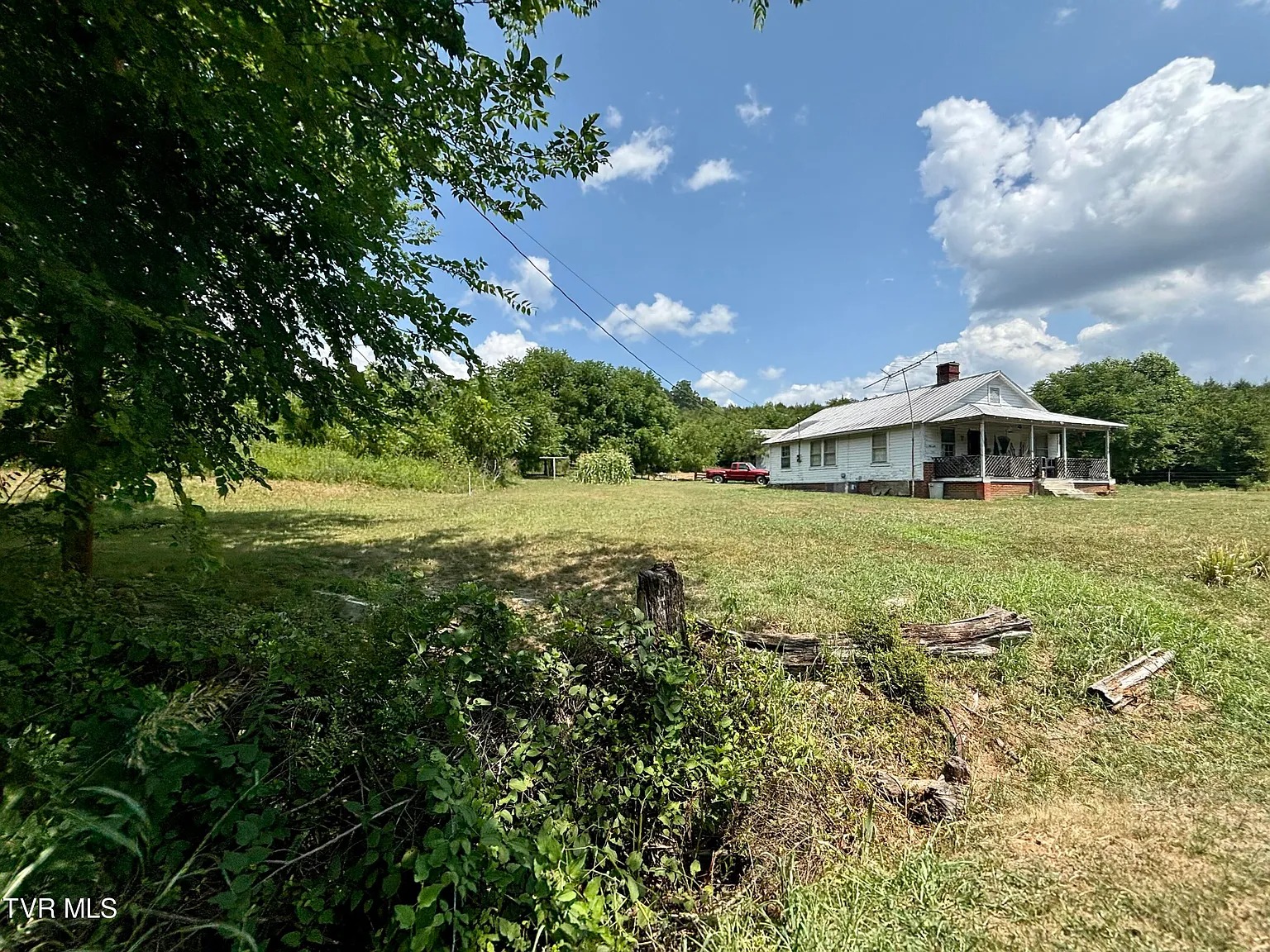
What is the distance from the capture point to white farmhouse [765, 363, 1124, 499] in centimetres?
1689

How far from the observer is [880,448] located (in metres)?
20.6

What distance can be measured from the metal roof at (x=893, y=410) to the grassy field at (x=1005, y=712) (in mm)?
11034

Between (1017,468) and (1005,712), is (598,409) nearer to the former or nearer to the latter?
(1017,468)

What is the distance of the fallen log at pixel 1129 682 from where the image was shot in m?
3.17

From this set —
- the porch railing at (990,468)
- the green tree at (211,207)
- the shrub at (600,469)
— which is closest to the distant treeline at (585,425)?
the shrub at (600,469)

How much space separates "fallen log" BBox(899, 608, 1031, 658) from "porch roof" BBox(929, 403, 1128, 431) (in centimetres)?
1456

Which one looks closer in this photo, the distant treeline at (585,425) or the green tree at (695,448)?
the distant treeline at (585,425)

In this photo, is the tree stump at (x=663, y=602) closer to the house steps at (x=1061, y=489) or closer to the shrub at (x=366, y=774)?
the shrub at (x=366, y=774)

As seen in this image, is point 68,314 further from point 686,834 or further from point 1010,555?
point 1010,555

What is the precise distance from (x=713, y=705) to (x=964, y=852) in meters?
1.18

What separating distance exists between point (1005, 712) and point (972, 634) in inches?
26.7

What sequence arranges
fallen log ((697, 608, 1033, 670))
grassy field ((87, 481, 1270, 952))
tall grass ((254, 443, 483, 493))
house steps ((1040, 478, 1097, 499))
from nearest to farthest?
grassy field ((87, 481, 1270, 952)) → fallen log ((697, 608, 1033, 670)) → tall grass ((254, 443, 483, 493)) → house steps ((1040, 478, 1097, 499))

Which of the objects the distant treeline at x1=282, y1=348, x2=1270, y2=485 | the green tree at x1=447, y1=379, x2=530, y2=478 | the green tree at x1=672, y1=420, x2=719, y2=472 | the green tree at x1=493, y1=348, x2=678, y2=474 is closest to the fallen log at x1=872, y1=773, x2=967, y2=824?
the distant treeline at x1=282, y1=348, x2=1270, y2=485

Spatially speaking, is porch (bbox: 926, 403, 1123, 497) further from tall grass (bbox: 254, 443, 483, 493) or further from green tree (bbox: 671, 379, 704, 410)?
green tree (bbox: 671, 379, 704, 410)
